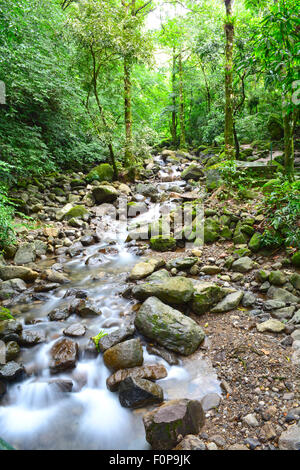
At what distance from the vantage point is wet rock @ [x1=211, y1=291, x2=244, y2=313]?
381 centimetres

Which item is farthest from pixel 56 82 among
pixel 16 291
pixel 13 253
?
pixel 16 291

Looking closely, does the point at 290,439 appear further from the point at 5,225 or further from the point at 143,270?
the point at 5,225

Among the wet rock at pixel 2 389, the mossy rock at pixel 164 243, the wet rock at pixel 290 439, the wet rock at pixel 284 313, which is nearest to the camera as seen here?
the wet rock at pixel 290 439

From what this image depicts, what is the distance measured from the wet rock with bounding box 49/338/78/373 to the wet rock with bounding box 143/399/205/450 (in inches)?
51.6

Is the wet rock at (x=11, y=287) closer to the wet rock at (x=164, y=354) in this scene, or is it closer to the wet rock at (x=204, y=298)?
the wet rock at (x=164, y=354)

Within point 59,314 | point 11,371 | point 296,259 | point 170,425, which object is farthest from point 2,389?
point 296,259

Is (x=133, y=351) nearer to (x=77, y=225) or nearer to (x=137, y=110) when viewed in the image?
(x=77, y=225)

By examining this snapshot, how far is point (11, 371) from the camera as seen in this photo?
2.93 metres

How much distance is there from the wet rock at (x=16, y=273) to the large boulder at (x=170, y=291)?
2.27 metres

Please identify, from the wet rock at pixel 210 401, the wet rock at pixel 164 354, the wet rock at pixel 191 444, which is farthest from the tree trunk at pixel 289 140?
the wet rock at pixel 191 444

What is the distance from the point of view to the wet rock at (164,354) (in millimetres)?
3160

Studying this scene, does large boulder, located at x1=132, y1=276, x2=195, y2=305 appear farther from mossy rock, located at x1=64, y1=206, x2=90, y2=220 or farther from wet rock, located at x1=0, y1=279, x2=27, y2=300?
mossy rock, located at x1=64, y1=206, x2=90, y2=220

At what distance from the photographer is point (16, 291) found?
182 inches

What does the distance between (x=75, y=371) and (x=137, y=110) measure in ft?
48.2
